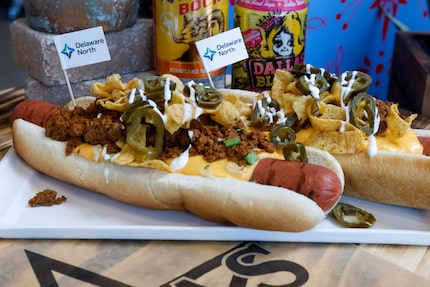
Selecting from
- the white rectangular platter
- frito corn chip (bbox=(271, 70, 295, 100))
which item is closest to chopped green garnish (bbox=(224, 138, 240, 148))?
the white rectangular platter

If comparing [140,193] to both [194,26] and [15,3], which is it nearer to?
[194,26]

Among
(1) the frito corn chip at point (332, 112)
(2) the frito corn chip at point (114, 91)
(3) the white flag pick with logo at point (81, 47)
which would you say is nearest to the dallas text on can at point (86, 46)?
(3) the white flag pick with logo at point (81, 47)

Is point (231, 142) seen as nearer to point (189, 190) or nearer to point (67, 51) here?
point (189, 190)

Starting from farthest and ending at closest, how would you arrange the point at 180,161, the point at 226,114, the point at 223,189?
the point at 226,114 < the point at 180,161 < the point at 223,189

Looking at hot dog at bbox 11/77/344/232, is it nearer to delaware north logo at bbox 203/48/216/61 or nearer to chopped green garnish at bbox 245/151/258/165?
chopped green garnish at bbox 245/151/258/165

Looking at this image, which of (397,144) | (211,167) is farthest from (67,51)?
(397,144)

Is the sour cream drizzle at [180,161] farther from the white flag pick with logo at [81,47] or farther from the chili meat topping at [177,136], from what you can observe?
the white flag pick with logo at [81,47]

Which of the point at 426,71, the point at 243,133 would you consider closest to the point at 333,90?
the point at 243,133
